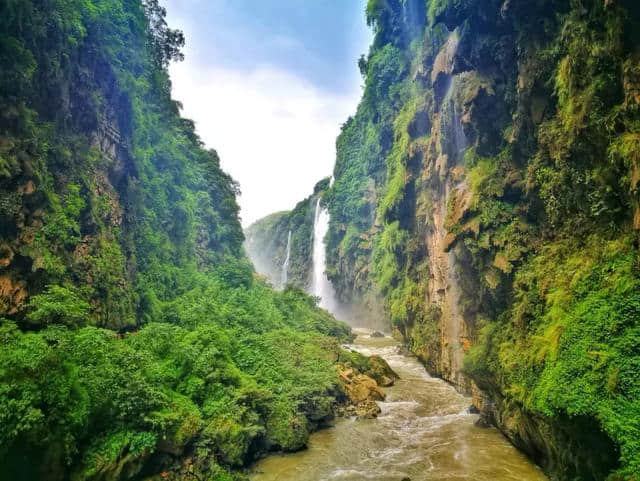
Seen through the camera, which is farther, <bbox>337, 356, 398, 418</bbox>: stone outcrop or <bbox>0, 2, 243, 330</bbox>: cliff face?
<bbox>337, 356, 398, 418</bbox>: stone outcrop

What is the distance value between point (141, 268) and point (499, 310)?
1515cm

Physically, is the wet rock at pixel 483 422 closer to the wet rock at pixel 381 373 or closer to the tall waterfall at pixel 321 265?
the wet rock at pixel 381 373

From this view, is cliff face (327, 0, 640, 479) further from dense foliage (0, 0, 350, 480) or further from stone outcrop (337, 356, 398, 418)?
dense foliage (0, 0, 350, 480)

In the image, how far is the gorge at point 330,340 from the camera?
775 centimetres

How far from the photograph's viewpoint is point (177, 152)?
1148 inches

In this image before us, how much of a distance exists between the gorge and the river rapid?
0.08 metres

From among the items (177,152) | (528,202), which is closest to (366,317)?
(177,152)

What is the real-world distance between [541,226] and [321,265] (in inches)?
1946

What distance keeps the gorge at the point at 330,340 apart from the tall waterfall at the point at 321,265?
3186 cm

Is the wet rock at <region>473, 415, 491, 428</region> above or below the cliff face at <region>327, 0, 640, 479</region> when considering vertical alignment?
below

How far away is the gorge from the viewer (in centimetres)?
775

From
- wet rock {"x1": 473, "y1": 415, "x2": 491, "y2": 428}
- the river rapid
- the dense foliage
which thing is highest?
the dense foliage

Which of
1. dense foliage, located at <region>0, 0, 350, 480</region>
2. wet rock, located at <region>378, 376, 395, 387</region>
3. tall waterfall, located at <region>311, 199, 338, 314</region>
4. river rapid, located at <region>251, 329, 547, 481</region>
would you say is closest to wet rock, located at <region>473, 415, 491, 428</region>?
river rapid, located at <region>251, 329, 547, 481</region>

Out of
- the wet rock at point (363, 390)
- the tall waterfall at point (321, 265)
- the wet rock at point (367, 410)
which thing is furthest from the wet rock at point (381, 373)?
the tall waterfall at point (321, 265)
